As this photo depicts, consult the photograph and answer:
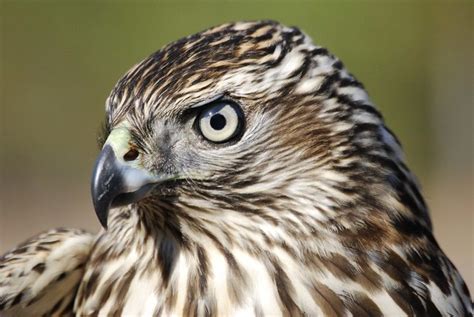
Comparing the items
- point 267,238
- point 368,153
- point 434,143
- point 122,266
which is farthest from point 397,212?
point 434,143

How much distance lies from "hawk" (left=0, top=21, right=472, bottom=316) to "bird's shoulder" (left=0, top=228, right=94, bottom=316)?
0.31 meters

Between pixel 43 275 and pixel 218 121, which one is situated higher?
pixel 218 121

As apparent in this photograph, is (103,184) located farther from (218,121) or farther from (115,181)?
(218,121)

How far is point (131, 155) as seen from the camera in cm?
341

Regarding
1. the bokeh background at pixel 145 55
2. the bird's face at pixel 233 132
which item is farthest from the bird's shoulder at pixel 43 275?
the bokeh background at pixel 145 55

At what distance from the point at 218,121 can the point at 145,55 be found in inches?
425

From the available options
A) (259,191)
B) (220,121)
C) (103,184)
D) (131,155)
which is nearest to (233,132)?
(220,121)

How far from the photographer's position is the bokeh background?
1297 cm

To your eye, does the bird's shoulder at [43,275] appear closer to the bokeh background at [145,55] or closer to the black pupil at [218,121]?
the black pupil at [218,121]

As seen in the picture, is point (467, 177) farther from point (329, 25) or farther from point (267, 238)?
point (267, 238)

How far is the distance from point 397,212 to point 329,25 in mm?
10143

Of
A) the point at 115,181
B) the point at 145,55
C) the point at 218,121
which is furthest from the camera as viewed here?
the point at 145,55

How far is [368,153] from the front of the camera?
3.65 meters

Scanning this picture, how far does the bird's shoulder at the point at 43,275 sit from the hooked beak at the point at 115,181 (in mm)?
635
